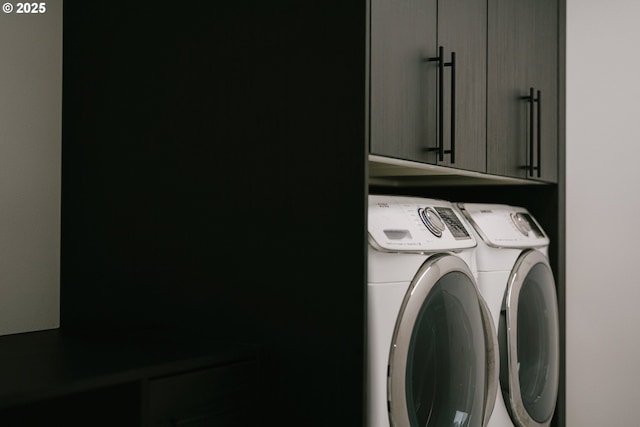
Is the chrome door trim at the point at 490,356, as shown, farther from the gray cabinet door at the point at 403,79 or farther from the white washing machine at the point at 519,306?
the gray cabinet door at the point at 403,79

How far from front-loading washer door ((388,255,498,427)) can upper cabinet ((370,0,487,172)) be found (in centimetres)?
31

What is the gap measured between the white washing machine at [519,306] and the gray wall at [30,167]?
1184 millimetres

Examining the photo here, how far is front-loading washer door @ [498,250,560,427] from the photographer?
2.35 metres

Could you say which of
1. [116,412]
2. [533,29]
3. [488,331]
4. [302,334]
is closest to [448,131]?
[488,331]

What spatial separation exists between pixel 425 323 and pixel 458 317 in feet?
0.61

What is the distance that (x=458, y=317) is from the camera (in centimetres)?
203

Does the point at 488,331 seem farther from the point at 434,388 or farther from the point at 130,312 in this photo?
the point at 130,312

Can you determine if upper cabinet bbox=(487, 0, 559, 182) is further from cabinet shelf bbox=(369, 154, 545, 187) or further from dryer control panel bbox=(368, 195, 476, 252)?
dryer control panel bbox=(368, 195, 476, 252)

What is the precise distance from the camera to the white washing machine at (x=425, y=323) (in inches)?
65.6

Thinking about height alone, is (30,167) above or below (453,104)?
below

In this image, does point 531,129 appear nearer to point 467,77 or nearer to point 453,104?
point 467,77

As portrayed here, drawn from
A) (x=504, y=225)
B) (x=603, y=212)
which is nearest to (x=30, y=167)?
(x=504, y=225)

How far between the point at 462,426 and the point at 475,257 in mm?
483

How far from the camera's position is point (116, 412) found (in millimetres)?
1460
